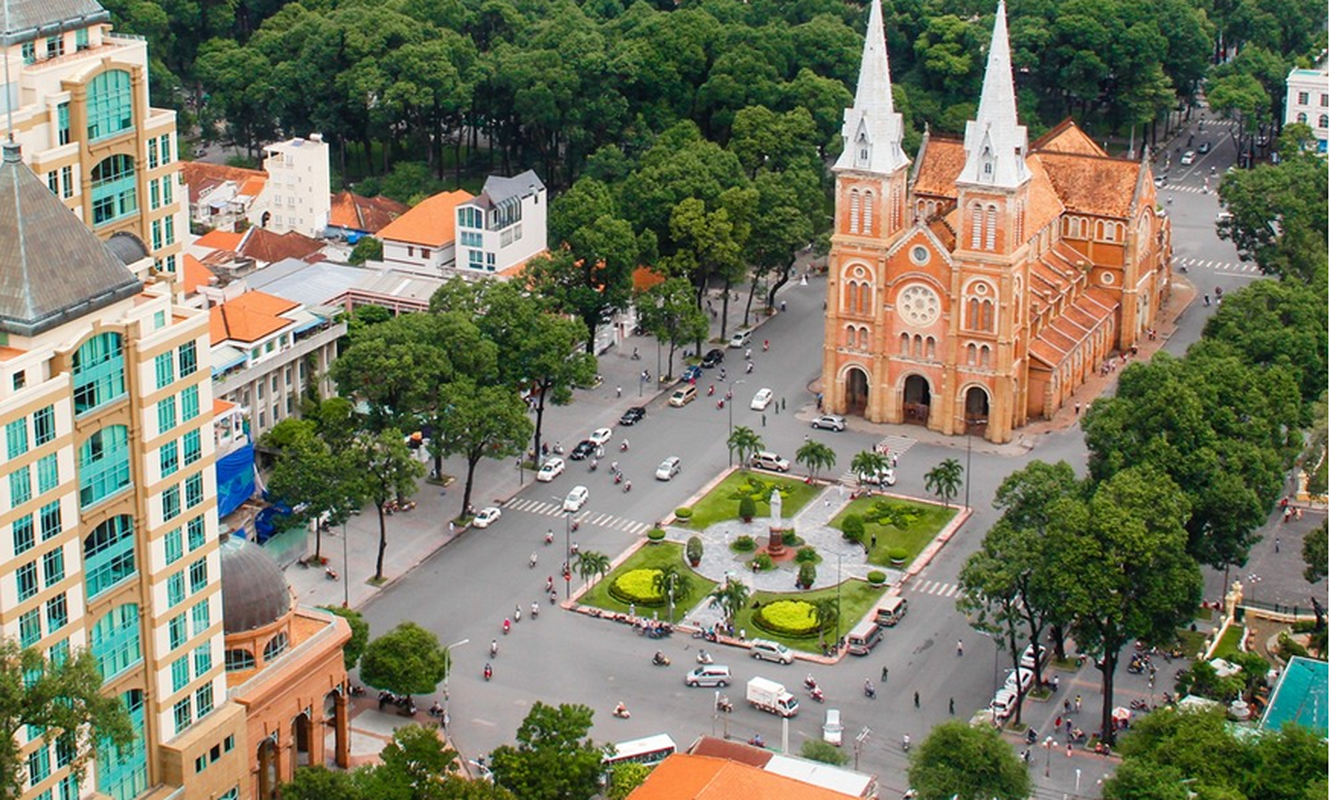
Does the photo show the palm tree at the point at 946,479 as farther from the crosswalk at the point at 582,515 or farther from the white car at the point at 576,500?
the white car at the point at 576,500

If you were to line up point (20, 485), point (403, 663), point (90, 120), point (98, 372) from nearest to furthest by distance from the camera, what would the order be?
point (20, 485) → point (98, 372) → point (90, 120) → point (403, 663)

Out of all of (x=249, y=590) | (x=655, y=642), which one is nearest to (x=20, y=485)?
(x=249, y=590)

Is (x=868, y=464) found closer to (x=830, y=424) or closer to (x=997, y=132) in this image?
(x=830, y=424)

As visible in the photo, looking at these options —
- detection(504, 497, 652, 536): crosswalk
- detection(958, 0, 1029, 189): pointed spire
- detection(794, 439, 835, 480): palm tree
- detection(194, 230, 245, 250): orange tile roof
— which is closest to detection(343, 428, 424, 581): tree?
detection(504, 497, 652, 536): crosswalk

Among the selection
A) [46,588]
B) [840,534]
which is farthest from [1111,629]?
[46,588]

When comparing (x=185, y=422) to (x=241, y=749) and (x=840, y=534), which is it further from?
(x=840, y=534)

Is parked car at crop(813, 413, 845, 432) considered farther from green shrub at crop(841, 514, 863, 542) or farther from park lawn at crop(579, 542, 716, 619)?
park lawn at crop(579, 542, 716, 619)
